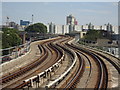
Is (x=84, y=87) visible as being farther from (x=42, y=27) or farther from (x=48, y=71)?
(x=42, y=27)

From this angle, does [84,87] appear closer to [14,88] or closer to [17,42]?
[14,88]

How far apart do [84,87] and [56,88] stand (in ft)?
7.24

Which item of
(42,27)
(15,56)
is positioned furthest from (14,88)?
(42,27)

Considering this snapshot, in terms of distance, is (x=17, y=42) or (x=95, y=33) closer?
(x=17, y=42)

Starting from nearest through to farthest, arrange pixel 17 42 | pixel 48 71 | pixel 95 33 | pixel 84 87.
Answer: pixel 84 87 < pixel 48 71 < pixel 17 42 < pixel 95 33

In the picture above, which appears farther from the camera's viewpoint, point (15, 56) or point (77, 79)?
point (15, 56)

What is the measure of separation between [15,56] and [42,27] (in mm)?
119096

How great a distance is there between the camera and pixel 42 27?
139 metres

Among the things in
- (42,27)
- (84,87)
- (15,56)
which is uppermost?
(42,27)

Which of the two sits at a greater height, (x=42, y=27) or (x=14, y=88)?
(x=42, y=27)

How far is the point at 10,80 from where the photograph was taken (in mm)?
14055

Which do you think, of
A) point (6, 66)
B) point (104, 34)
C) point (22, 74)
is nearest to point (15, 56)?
point (6, 66)

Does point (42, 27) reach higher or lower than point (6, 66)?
higher

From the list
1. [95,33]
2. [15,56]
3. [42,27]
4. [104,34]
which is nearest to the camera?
[15,56]
